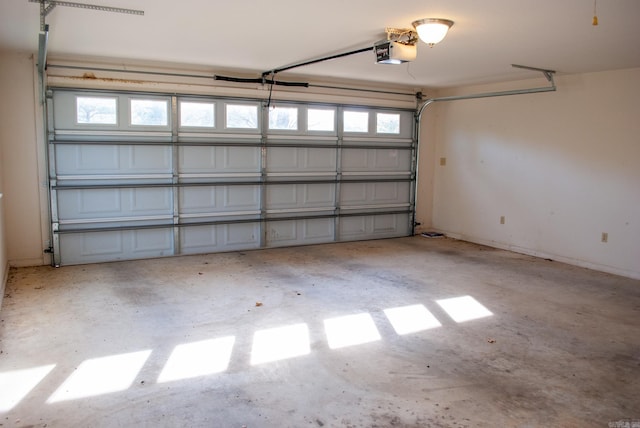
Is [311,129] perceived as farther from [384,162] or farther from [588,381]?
[588,381]

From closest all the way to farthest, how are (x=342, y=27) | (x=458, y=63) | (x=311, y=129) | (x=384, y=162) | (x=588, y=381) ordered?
(x=588, y=381) < (x=342, y=27) < (x=458, y=63) < (x=311, y=129) < (x=384, y=162)

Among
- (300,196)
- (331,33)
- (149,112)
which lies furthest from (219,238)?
(331,33)

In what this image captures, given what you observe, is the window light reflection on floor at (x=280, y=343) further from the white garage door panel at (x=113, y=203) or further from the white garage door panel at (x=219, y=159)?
the white garage door panel at (x=219, y=159)

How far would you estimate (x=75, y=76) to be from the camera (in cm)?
549

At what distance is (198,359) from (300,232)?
4009 mm

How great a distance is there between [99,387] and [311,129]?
494cm

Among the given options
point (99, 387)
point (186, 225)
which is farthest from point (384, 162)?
point (99, 387)

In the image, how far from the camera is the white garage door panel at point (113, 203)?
566 cm

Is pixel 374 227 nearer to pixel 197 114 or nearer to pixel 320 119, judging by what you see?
pixel 320 119

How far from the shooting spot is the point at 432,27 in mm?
3639

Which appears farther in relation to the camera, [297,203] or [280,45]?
[297,203]

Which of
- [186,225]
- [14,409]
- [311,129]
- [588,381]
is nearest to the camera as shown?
[14,409]

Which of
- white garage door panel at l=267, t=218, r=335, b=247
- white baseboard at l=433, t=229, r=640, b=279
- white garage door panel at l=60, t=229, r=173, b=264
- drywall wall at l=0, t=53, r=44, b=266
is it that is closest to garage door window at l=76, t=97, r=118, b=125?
drywall wall at l=0, t=53, r=44, b=266

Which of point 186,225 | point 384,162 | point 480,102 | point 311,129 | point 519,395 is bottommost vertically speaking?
point 519,395
